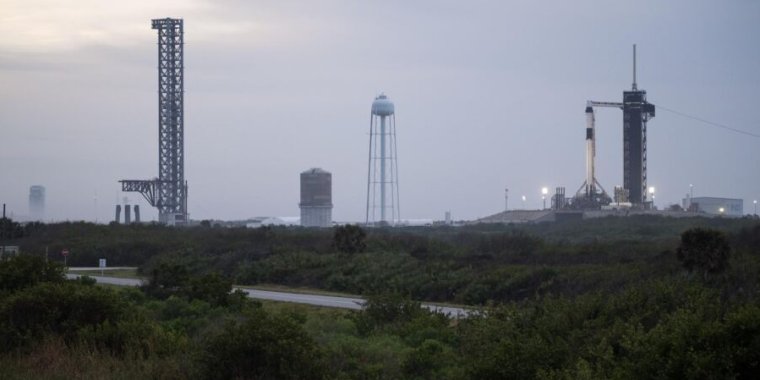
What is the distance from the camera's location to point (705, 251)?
30547 millimetres

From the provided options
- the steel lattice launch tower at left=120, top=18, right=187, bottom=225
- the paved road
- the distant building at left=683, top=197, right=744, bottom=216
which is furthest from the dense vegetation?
the distant building at left=683, top=197, right=744, bottom=216

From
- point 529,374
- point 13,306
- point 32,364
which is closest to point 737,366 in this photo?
point 529,374

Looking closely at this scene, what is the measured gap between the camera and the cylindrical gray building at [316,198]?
11794 cm

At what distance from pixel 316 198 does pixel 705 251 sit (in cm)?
9128

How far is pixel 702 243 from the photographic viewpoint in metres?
30.6

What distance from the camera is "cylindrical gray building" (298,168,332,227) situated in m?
118

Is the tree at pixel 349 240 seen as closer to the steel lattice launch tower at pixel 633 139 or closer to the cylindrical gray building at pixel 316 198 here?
the steel lattice launch tower at pixel 633 139

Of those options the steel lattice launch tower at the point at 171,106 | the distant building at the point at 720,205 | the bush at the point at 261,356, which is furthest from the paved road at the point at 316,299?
the distant building at the point at 720,205

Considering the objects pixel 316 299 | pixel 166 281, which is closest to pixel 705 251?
pixel 316 299

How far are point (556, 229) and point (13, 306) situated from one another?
75.5m

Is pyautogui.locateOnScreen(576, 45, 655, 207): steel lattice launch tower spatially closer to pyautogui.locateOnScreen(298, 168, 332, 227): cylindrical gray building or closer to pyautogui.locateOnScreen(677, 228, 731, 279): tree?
pyautogui.locateOnScreen(298, 168, 332, 227): cylindrical gray building

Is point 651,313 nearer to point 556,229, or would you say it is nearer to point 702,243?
point 702,243

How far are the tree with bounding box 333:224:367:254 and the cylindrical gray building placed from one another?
6463 centimetres

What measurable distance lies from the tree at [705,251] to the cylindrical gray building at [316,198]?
8786 centimetres
